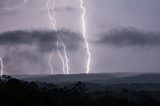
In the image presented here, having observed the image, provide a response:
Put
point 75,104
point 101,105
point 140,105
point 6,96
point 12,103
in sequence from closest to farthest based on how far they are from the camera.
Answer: point 12,103 < point 6,96 < point 75,104 < point 101,105 < point 140,105

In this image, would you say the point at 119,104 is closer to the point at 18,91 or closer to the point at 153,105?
the point at 153,105

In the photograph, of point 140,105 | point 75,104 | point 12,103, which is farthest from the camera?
point 140,105

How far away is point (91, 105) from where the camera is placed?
2502 inches

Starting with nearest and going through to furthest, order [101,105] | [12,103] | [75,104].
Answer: [12,103]
[75,104]
[101,105]

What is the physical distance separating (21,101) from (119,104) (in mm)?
18270

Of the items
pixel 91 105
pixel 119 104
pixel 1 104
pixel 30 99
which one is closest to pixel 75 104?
pixel 91 105

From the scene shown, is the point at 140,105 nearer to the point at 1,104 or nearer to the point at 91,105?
the point at 91,105

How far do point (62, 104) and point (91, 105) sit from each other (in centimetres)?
625

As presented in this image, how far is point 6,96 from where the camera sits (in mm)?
53625

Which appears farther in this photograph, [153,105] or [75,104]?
[153,105]

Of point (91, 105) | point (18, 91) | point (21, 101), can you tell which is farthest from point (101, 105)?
point (21, 101)

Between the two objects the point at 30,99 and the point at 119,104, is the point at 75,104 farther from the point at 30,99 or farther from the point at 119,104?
the point at 30,99

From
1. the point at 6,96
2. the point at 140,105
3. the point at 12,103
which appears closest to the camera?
the point at 12,103

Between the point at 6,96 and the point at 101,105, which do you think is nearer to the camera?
the point at 6,96
